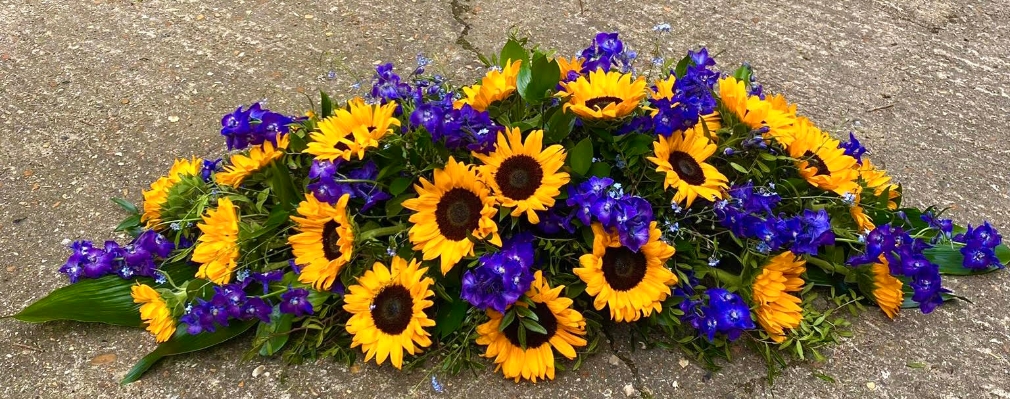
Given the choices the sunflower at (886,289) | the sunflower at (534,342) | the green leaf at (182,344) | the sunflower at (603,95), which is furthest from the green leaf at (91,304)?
the sunflower at (886,289)

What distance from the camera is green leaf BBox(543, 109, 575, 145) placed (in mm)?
1946

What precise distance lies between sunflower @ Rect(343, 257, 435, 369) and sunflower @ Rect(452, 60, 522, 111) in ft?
1.61

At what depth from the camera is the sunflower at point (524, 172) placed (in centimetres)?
182

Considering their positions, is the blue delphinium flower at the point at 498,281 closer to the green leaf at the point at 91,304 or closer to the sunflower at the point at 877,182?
the green leaf at the point at 91,304

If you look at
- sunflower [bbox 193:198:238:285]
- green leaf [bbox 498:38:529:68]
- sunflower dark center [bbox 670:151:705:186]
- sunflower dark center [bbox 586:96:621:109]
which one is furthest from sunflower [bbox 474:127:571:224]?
sunflower [bbox 193:198:238:285]

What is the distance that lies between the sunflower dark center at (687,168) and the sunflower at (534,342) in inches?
18.0

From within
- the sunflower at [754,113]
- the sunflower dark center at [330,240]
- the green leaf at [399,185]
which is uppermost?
the sunflower at [754,113]

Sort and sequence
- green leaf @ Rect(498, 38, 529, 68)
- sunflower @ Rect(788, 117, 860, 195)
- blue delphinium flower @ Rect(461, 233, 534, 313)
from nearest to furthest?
blue delphinium flower @ Rect(461, 233, 534, 313) < sunflower @ Rect(788, 117, 860, 195) < green leaf @ Rect(498, 38, 529, 68)

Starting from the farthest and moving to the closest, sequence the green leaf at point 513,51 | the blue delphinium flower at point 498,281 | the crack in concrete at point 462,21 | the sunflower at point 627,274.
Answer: the crack in concrete at point 462,21
the green leaf at point 513,51
the sunflower at point 627,274
the blue delphinium flower at point 498,281

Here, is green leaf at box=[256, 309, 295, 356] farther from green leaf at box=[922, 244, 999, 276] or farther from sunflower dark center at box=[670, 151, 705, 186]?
green leaf at box=[922, 244, 999, 276]

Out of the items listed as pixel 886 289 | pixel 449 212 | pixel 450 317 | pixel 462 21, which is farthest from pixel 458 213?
pixel 462 21

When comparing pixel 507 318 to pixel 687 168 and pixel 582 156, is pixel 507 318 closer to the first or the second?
pixel 582 156

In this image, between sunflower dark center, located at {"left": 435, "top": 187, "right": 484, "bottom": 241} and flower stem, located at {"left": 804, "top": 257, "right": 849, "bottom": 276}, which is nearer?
sunflower dark center, located at {"left": 435, "top": 187, "right": 484, "bottom": 241}

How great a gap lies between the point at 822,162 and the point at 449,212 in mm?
1115
